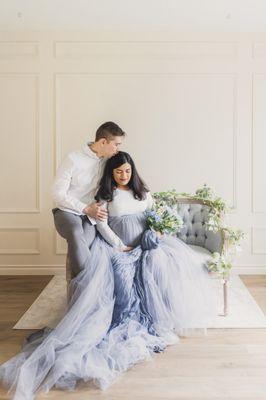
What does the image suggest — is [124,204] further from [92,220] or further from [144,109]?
[144,109]

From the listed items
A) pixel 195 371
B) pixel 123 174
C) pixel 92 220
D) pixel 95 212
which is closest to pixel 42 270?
pixel 92 220

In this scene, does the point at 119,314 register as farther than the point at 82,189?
No

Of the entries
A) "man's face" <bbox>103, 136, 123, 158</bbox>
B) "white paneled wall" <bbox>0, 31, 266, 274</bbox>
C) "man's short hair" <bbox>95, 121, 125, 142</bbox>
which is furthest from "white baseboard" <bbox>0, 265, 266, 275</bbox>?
"man's short hair" <bbox>95, 121, 125, 142</bbox>

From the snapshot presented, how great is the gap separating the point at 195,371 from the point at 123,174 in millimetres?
1582

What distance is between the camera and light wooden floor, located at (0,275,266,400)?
2.15 meters

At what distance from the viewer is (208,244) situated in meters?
3.69

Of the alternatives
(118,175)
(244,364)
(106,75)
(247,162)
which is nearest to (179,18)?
(106,75)

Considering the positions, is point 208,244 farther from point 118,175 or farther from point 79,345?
point 79,345

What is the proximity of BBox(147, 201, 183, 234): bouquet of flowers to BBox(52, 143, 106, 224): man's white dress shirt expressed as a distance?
0.49 meters

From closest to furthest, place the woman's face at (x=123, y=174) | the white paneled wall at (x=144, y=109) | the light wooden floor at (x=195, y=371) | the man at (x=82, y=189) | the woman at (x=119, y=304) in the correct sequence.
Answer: the light wooden floor at (x=195, y=371) < the woman at (x=119, y=304) < the man at (x=82, y=189) < the woman's face at (x=123, y=174) < the white paneled wall at (x=144, y=109)

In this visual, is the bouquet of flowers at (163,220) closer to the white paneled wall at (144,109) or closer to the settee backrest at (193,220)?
the settee backrest at (193,220)

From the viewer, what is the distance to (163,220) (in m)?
3.22

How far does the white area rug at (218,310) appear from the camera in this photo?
3.13 metres

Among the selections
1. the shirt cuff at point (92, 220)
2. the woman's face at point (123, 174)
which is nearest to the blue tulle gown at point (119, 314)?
the shirt cuff at point (92, 220)
